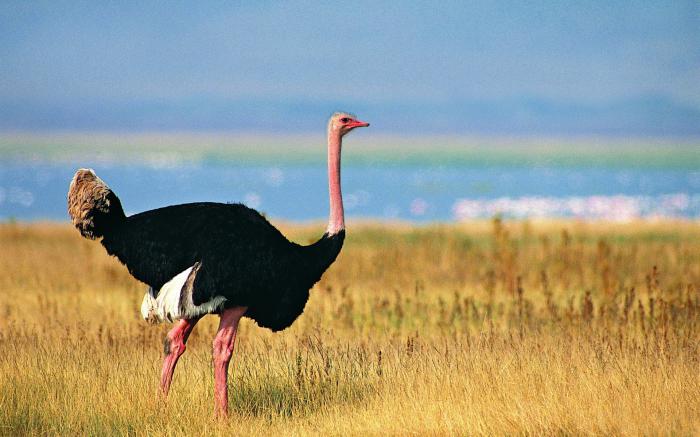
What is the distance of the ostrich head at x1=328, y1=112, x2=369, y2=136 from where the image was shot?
8438 millimetres

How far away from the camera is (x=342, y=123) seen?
847 centimetres

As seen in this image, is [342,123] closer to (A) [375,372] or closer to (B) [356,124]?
(B) [356,124]

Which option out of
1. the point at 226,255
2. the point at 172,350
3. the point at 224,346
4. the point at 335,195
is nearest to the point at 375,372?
the point at 224,346

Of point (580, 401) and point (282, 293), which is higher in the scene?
point (282, 293)

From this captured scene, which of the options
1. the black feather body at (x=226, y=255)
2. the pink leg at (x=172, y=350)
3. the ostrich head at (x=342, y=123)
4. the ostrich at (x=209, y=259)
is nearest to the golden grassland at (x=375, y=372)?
the pink leg at (x=172, y=350)

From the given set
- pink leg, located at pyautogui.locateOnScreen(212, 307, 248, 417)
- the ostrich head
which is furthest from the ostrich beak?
pink leg, located at pyautogui.locateOnScreen(212, 307, 248, 417)

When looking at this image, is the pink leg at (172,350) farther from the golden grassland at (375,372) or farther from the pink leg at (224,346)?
the pink leg at (224,346)

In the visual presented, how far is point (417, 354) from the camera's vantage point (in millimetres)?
9398

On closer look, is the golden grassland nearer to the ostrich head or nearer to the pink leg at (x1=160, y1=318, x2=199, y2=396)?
the pink leg at (x1=160, y1=318, x2=199, y2=396)

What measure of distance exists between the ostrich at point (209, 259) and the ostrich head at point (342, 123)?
0.46m

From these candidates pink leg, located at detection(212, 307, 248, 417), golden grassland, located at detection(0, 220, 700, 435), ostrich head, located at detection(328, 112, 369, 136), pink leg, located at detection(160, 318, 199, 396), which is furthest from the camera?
ostrich head, located at detection(328, 112, 369, 136)

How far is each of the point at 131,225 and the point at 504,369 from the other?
3.25m

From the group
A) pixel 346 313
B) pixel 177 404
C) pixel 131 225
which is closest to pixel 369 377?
pixel 177 404

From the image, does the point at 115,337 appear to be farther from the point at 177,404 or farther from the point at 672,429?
the point at 672,429
